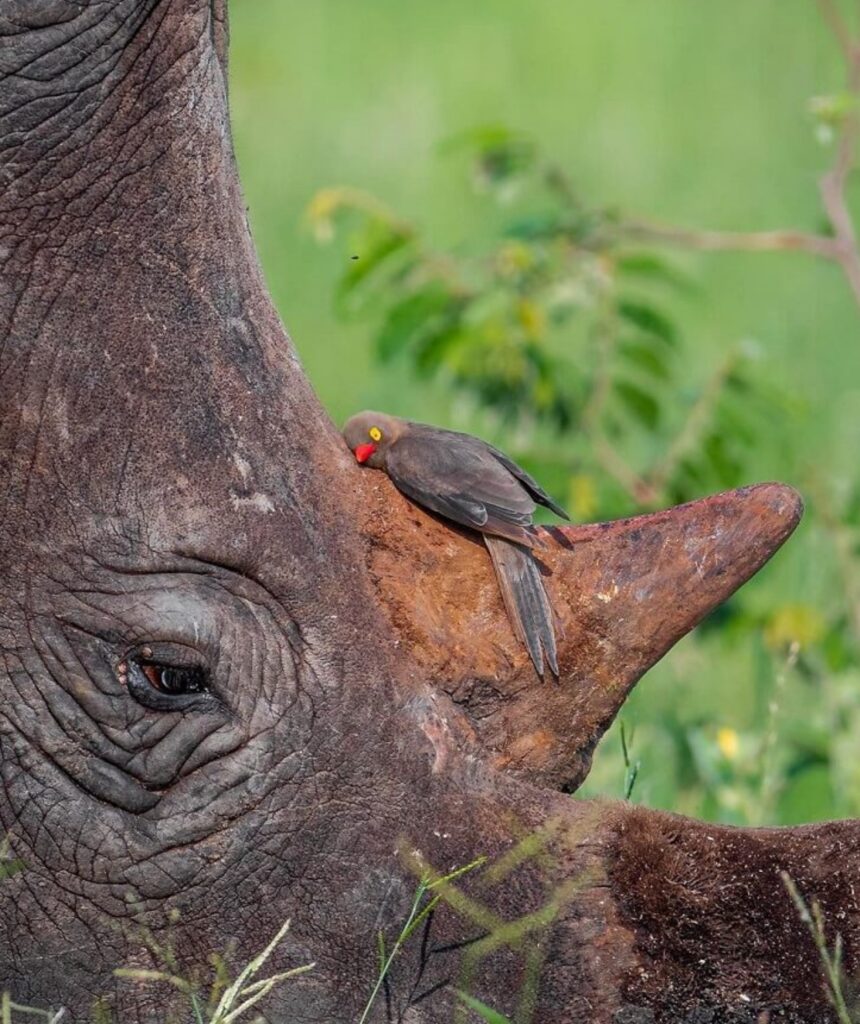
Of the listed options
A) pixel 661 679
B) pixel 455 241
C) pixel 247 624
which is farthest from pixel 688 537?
pixel 455 241

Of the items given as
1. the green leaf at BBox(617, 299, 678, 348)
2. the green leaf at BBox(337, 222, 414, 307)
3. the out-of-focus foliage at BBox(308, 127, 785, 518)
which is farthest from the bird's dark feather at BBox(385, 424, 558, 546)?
the green leaf at BBox(617, 299, 678, 348)

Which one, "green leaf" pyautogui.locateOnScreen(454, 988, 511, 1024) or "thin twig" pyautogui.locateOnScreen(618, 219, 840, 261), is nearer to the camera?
"green leaf" pyautogui.locateOnScreen(454, 988, 511, 1024)

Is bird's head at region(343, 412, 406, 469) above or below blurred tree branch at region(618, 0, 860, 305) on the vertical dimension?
below

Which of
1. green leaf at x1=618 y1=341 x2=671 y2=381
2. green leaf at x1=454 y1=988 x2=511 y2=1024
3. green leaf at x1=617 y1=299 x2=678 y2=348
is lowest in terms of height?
green leaf at x1=454 y1=988 x2=511 y2=1024

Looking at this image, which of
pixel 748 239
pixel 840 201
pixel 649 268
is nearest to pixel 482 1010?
pixel 649 268

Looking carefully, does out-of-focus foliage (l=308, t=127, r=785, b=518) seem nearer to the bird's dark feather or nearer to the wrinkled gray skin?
the bird's dark feather

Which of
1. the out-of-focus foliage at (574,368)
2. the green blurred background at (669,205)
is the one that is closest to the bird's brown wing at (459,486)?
the green blurred background at (669,205)

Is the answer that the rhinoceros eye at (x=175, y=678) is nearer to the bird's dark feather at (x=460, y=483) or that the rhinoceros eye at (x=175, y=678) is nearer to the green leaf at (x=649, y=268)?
the bird's dark feather at (x=460, y=483)

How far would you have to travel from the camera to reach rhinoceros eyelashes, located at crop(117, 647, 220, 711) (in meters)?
3.33

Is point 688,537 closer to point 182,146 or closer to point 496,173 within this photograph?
point 182,146

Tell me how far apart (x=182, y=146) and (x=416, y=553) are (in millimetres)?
730

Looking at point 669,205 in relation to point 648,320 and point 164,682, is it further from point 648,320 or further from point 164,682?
point 164,682

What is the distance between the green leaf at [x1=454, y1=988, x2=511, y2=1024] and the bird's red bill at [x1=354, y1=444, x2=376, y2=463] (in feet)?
2.91

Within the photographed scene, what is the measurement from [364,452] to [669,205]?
7.98 metres
